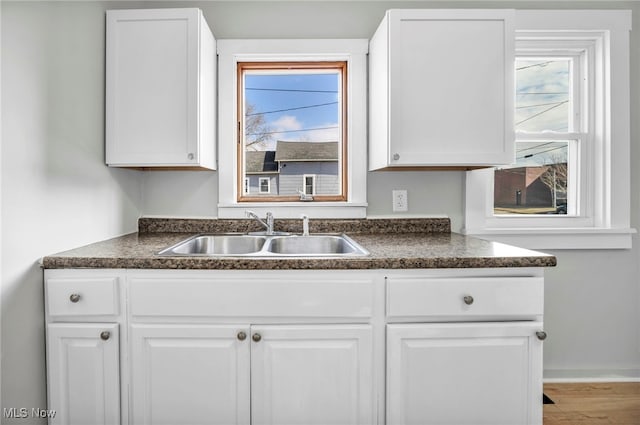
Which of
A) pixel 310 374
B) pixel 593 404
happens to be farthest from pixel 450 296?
pixel 593 404

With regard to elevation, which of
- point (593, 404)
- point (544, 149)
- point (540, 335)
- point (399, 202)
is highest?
point (544, 149)

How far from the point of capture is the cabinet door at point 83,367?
135cm

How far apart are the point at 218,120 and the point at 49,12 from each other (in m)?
0.86

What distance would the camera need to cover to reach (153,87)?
177 cm

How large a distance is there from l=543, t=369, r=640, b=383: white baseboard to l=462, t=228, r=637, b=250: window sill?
68 cm

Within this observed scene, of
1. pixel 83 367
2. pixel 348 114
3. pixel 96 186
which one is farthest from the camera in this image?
pixel 348 114

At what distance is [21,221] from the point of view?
1301 millimetres

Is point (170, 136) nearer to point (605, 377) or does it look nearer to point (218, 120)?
point (218, 120)

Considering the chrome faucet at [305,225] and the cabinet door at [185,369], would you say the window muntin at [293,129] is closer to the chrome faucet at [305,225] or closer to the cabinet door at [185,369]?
the chrome faucet at [305,225]

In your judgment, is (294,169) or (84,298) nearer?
(84,298)

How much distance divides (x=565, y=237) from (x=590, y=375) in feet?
2.53

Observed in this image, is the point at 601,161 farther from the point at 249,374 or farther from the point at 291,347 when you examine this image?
the point at 249,374

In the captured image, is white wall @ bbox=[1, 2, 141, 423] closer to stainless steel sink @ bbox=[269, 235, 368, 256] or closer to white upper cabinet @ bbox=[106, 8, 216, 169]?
white upper cabinet @ bbox=[106, 8, 216, 169]

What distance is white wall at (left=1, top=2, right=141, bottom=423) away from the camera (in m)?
1.27
